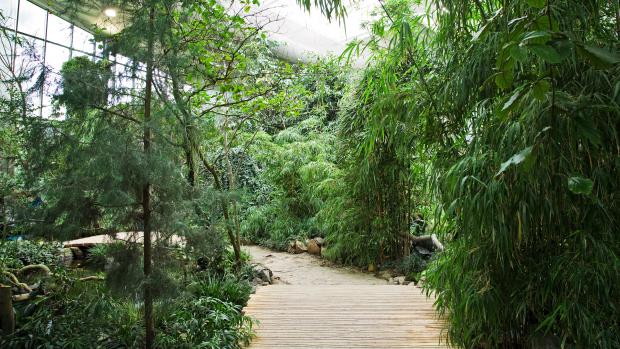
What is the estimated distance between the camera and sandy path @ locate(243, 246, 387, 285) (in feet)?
18.3

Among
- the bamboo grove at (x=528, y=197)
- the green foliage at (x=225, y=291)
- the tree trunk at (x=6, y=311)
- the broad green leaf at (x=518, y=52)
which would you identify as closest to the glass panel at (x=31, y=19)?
the tree trunk at (x=6, y=311)

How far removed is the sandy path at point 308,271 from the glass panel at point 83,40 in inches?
140

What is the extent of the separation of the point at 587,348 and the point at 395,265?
4.22m

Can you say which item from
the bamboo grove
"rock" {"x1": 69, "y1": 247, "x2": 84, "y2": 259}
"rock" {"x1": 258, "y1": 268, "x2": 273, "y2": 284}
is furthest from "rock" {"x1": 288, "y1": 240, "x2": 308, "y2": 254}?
the bamboo grove

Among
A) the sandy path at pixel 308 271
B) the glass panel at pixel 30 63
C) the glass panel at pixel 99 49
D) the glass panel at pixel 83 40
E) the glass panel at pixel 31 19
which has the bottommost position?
the sandy path at pixel 308 271

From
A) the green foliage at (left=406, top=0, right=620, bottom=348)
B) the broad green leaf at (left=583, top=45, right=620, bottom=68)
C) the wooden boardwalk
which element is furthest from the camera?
the wooden boardwalk

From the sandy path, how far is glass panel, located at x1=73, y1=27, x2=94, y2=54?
11.7 ft

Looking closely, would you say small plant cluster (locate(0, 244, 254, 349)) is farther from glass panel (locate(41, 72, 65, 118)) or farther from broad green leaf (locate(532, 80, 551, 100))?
broad green leaf (locate(532, 80, 551, 100))

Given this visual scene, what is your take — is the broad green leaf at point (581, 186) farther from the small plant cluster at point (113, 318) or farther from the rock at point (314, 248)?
the rock at point (314, 248)

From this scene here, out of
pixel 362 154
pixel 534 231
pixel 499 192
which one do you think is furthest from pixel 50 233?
pixel 362 154

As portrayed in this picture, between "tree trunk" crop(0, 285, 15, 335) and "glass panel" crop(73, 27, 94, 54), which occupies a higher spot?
"glass panel" crop(73, 27, 94, 54)

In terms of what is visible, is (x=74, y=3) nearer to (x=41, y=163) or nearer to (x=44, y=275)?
(x=41, y=163)

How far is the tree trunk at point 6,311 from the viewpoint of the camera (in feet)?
10.2

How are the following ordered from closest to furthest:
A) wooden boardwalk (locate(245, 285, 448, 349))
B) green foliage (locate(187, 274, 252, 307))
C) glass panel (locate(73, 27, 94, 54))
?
glass panel (locate(73, 27, 94, 54)) < wooden boardwalk (locate(245, 285, 448, 349)) < green foliage (locate(187, 274, 252, 307))
